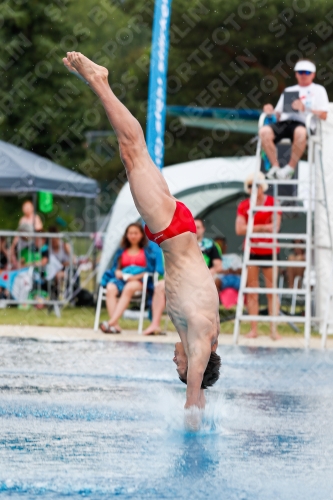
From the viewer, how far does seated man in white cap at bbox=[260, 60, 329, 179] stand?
12.1 m

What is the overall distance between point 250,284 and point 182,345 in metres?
7.11

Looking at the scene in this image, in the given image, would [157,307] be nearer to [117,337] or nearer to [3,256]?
[117,337]

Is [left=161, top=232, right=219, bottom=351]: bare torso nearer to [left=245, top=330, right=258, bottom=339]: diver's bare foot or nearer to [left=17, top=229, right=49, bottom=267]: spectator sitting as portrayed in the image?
[left=245, top=330, right=258, bottom=339]: diver's bare foot

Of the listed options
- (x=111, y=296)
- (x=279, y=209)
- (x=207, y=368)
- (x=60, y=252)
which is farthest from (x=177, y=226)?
(x=60, y=252)

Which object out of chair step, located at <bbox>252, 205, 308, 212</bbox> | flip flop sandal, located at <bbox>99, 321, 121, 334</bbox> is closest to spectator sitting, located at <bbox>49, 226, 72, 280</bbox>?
flip flop sandal, located at <bbox>99, 321, 121, 334</bbox>

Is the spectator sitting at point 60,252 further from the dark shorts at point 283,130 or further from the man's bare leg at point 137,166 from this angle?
the man's bare leg at point 137,166

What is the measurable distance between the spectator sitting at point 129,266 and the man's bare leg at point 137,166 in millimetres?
6759

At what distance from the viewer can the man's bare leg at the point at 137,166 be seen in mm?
5781

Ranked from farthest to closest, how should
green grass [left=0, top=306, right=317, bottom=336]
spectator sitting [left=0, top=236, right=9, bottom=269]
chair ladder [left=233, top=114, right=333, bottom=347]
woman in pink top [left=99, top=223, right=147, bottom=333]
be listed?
1. spectator sitting [left=0, top=236, right=9, bottom=269]
2. green grass [left=0, top=306, right=317, bottom=336]
3. woman in pink top [left=99, top=223, right=147, bottom=333]
4. chair ladder [left=233, top=114, right=333, bottom=347]

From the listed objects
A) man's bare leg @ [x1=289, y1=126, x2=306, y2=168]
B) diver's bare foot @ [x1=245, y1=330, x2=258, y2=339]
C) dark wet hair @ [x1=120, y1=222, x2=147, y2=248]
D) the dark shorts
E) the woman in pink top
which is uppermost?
the dark shorts

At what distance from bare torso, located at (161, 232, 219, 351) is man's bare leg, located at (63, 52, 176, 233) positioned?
18cm

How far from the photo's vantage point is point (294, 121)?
483 inches

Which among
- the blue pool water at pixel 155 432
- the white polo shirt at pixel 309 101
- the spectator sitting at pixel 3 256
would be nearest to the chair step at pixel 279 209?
the white polo shirt at pixel 309 101

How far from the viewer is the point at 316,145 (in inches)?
512
